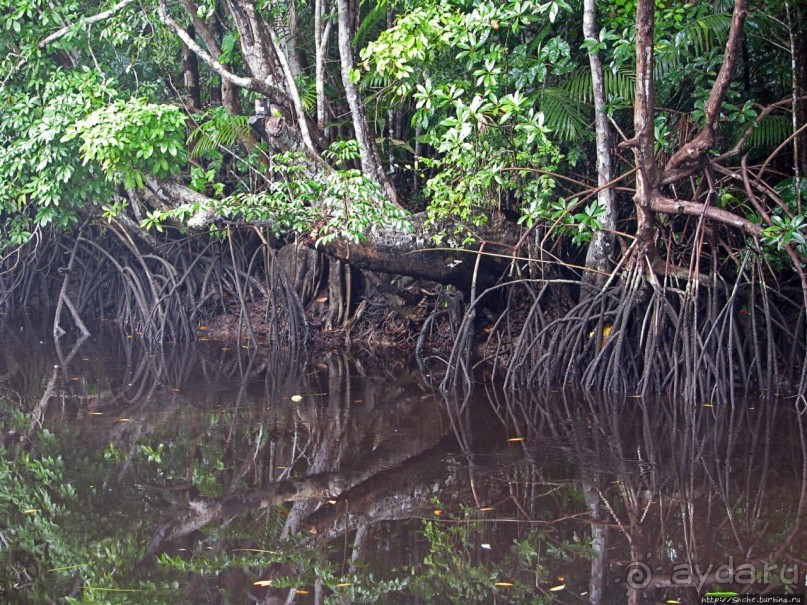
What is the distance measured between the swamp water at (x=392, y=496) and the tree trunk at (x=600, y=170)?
982mm

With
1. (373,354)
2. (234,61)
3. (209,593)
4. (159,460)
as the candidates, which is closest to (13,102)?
(234,61)

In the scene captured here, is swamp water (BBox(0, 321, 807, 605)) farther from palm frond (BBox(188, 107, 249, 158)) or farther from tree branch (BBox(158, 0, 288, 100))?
tree branch (BBox(158, 0, 288, 100))

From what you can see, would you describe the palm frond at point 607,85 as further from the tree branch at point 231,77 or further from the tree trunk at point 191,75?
the tree trunk at point 191,75

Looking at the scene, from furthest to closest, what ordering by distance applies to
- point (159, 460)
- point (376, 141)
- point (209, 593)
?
point (376, 141) → point (159, 460) → point (209, 593)

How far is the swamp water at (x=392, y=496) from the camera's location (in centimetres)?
298

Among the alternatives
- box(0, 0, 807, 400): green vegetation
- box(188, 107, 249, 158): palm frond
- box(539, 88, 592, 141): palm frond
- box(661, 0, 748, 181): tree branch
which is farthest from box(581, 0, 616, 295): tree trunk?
box(188, 107, 249, 158): palm frond

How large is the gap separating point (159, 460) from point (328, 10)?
4396 millimetres

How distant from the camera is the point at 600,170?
5.95 m

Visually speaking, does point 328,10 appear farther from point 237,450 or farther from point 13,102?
point 237,450

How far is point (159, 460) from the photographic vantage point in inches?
173

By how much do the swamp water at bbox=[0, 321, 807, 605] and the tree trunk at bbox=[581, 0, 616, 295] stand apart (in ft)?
3.22

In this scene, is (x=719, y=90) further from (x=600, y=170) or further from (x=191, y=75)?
(x=191, y=75)

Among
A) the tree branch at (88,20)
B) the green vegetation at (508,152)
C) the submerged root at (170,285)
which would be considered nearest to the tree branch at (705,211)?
the green vegetation at (508,152)

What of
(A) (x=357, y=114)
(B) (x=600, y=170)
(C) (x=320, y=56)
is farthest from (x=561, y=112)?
(C) (x=320, y=56)
